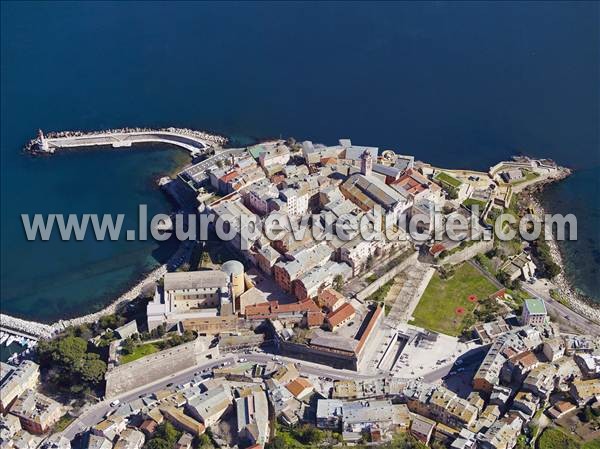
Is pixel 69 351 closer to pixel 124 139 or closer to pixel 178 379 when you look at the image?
pixel 178 379

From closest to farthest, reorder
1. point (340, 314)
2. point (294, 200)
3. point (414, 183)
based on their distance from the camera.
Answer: point (340, 314) < point (294, 200) < point (414, 183)

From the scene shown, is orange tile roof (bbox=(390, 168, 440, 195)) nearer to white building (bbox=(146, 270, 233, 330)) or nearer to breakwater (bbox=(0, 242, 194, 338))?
white building (bbox=(146, 270, 233, 330))

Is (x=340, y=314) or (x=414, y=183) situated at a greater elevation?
(x=414, y=183)

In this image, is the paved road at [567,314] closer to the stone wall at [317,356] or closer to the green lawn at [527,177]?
the green lawn at [527,177]

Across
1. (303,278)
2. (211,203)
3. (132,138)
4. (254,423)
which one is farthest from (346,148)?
(254,423)

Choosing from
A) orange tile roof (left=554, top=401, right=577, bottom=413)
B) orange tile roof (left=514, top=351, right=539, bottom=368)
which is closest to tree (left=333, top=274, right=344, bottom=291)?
orange tile roof (left=514, top=351, right=539, bottom=368)

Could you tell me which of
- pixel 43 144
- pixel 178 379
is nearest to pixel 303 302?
pixel 178 379
